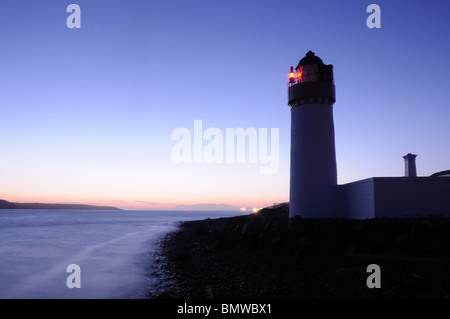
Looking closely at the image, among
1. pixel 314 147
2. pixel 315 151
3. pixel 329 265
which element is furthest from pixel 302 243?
pixel 314 147

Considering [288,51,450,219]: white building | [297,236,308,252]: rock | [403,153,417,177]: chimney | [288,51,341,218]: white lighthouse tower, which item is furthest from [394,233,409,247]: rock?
[403,153,417,177]: chimney

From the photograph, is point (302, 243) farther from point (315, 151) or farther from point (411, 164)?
point (411, 164)

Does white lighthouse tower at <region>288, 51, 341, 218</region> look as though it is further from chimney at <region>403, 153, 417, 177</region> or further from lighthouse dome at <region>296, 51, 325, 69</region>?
chimney at <region>403, 153, 417, 177</region>

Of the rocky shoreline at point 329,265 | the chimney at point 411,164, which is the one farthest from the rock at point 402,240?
the chimney at point 411,164

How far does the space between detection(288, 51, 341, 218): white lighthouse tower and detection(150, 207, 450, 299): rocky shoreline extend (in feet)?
6.04

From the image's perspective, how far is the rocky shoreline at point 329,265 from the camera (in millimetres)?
7898

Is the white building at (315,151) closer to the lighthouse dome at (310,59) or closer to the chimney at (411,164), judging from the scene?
the lighthouse dome at (310,59)

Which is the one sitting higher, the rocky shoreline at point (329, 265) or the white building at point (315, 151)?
the white building at point (315, 151)

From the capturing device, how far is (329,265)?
9.98m

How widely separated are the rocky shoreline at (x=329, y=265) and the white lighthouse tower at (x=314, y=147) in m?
1.84

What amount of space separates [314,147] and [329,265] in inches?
255
